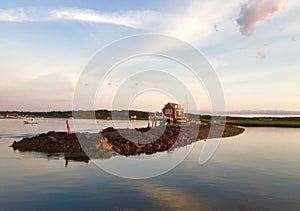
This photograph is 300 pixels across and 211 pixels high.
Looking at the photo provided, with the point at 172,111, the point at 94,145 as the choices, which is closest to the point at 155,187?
the point at 94,145

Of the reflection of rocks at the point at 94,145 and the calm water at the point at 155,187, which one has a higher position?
the reflection of rocks at the point at 94,145

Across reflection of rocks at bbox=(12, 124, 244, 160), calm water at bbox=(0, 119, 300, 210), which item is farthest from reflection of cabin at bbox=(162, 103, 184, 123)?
calm water at bbox=(0, 119, 300, 210)

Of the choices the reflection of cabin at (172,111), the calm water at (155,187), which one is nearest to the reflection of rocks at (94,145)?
the calm water at (155,187)

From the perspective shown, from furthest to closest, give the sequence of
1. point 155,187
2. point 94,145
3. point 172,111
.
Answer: point 172,111 → point 94,145 → point 155,187

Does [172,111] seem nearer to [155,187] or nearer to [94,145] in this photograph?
[94,145]

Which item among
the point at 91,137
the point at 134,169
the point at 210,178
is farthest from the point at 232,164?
the point at 91,137

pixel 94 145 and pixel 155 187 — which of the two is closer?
pixel 155 187

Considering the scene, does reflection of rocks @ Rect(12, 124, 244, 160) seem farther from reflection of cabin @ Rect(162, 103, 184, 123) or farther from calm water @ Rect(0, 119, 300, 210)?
reflection of cabin @ Rect(162, 103, 184, 123)

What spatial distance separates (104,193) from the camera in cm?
2036

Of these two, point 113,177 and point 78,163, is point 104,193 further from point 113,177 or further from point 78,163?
point 78,163

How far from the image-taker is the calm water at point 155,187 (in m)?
18.0

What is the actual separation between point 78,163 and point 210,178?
1314 cm

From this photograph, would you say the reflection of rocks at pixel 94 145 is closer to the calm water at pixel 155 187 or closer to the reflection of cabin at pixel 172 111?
the calm water at pixel 155 187

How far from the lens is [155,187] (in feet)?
72.6
